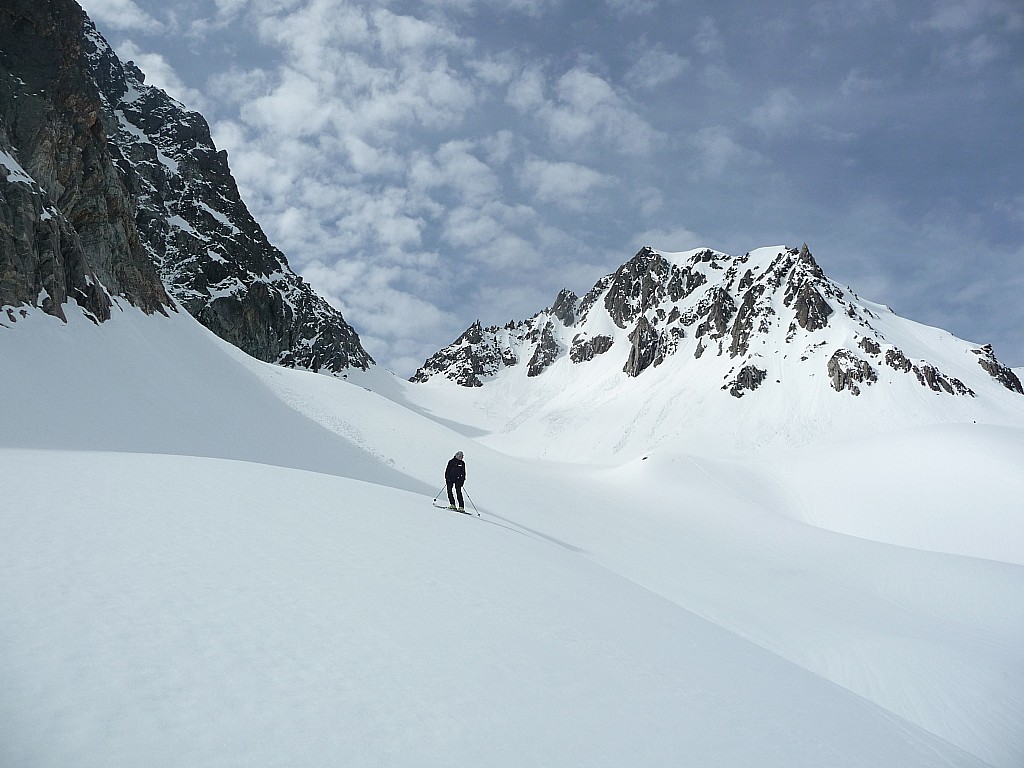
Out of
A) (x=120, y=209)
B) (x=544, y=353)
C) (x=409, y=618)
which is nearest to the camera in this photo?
(x=409, y=618)

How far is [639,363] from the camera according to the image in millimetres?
100688

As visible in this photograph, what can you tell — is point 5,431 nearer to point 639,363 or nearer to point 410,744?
point 410,744

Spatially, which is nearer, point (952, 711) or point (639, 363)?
point (952, 711)

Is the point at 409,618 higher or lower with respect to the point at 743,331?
lower

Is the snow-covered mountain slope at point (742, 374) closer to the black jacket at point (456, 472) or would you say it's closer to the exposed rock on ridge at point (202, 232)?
the exposed rock on ridge at point (202, 232)

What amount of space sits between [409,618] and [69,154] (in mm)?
45825

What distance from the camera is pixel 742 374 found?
72125 millimetres

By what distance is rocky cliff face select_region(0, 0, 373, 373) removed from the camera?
2355cm

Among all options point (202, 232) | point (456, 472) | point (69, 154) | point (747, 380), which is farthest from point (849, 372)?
point (202, 232)

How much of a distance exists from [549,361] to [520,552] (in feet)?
433

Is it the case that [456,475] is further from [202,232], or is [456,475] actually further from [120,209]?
[202,232]

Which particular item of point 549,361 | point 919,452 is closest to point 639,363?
point 549,361

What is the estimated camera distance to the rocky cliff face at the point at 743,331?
2596 inches

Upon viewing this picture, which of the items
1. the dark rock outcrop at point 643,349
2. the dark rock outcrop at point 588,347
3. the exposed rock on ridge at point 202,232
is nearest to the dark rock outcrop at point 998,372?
the dark rock outcrop at point 643,349
